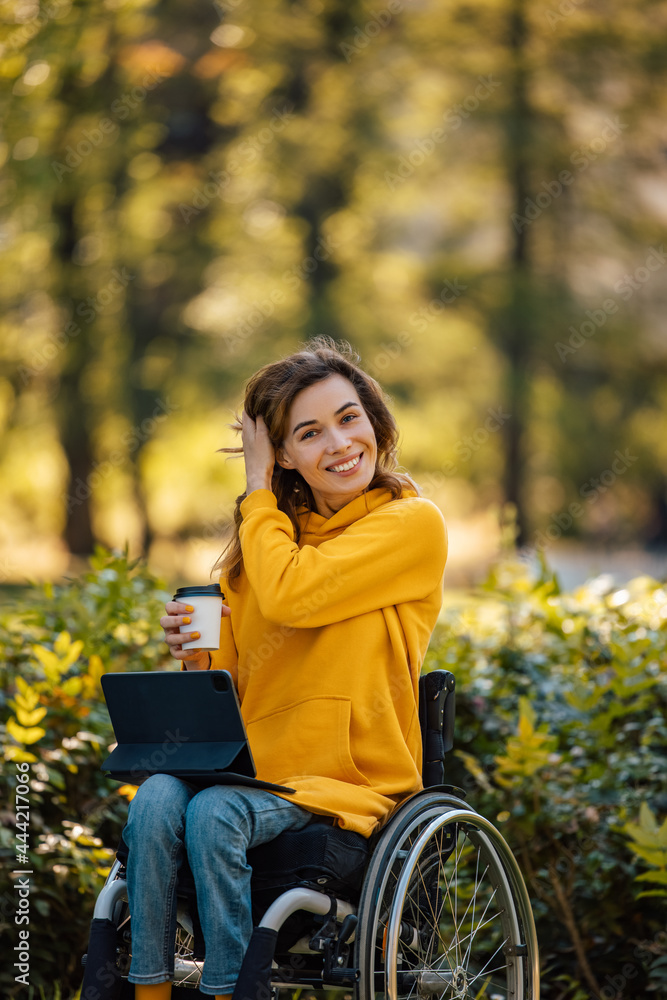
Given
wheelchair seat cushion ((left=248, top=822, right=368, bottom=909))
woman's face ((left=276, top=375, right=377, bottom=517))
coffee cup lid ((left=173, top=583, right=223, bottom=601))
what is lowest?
wheelchair seat cushion ((left=248, top=822, right=368, bottom=909))

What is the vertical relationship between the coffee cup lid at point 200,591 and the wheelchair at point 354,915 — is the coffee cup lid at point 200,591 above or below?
above

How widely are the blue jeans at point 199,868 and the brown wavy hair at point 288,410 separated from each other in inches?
26.4

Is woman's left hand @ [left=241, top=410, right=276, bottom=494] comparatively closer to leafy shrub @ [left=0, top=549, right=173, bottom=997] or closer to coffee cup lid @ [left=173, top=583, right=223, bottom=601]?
coffee cup lid @ [left=173, top=583, right=223, bottom=601]

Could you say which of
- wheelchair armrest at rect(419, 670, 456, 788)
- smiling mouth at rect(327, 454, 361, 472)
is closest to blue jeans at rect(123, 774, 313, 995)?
wheelchair armrest at rect(419, 670, 456, 788)

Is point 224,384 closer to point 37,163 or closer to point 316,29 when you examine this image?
point 37,163

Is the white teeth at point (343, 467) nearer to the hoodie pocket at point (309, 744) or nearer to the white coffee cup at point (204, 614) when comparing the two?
the white coffee cup at point (204, 614)

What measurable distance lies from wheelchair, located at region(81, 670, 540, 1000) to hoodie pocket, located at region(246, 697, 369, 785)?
13 cm

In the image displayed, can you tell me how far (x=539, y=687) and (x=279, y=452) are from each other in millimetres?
1464

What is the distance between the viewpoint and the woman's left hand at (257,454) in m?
2.41

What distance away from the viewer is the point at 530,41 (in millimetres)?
13602

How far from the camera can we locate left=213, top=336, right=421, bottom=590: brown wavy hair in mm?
2451

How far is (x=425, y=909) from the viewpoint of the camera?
2.25m

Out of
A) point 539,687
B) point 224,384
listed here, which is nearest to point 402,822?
point 539,687

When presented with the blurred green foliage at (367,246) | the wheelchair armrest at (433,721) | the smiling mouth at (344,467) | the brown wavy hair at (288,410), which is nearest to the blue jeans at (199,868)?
the wheelchair armrest at (433,721)
